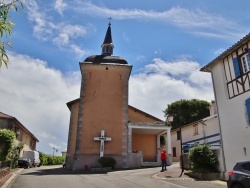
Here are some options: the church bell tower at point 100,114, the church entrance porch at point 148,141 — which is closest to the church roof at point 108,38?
the church bell tower at point 100,114

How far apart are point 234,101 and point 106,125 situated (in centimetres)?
1301

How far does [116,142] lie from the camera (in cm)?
2298

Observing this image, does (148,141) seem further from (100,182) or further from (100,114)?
(100,182)

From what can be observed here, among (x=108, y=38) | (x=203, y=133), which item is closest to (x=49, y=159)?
(x=108, y=38)

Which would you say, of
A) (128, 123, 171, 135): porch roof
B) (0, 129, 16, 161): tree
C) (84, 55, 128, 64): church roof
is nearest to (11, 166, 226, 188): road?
(0, 129, 16, 161): tree

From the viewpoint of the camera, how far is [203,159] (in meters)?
14.0

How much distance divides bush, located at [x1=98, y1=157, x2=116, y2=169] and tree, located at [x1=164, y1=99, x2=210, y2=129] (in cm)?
2162

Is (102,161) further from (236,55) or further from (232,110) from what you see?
(236,55)

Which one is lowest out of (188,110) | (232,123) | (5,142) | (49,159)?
(49,159)

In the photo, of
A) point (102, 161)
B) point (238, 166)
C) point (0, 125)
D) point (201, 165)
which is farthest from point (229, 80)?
point (0, 125)

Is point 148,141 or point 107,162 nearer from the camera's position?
point 107,162

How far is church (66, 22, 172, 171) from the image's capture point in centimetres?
2242

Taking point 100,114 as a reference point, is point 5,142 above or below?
below

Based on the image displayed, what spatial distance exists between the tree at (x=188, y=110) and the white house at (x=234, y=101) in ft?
87.1
